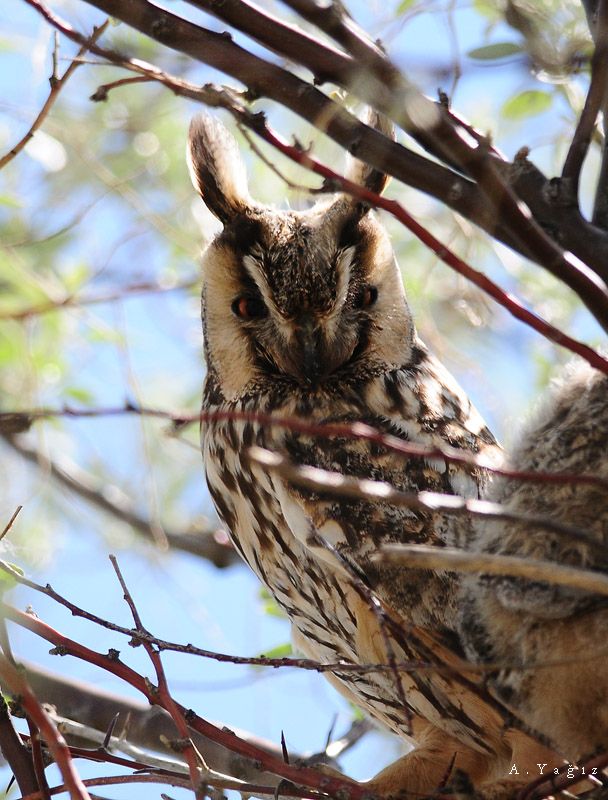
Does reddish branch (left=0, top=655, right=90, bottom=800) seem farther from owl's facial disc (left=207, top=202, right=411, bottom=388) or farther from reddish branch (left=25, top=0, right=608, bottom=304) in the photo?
owl's facial disc (left=207, top=202, right=411, bottom=388)

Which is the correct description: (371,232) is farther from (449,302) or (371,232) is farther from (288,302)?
(449,302)

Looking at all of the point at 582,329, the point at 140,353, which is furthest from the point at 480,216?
the point at 140,353

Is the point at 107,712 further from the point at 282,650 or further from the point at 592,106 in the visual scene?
the point at 592,106

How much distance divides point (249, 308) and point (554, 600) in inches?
39.9

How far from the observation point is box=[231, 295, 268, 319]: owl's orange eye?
7.58 feet

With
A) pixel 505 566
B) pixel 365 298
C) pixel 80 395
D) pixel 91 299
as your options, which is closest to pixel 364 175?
pixel 365 298

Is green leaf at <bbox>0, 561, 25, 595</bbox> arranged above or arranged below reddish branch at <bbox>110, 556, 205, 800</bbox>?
above

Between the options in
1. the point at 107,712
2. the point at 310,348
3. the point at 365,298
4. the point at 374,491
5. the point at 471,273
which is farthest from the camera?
the point at 107,712

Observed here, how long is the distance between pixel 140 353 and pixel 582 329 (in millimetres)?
1473

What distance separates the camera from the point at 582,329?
3.53 metres

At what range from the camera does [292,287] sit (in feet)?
7.19

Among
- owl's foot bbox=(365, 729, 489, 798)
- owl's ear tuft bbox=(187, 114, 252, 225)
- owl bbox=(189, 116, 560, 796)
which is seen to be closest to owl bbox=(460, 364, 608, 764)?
owl bbox=(189, 116, 560, 796)

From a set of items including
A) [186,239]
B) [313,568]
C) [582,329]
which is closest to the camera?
[313,568]

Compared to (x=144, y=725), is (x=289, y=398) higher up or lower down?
higher up
